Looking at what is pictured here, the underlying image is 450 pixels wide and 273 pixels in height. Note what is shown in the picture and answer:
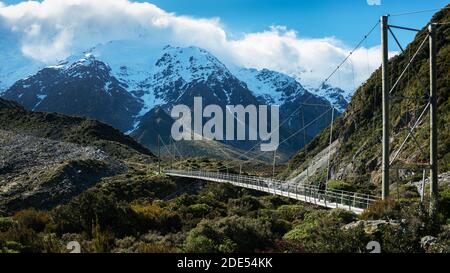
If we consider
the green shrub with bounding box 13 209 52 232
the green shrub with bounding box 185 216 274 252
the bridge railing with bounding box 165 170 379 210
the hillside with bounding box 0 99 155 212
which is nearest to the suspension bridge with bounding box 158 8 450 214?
the bridge railing with bounding box 165 170 379 210

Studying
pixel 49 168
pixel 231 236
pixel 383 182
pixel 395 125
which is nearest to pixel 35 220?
pixel 231 236

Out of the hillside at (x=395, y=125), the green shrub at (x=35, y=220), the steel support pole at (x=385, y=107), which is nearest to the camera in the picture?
the green shrub at (x=35, y=220)

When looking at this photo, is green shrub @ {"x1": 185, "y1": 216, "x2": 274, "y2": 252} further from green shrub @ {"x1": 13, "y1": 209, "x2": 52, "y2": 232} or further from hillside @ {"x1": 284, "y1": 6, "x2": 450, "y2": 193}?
hillside @ {"x1": 284, "y1": 6, "x2": 450, "y2": 193}

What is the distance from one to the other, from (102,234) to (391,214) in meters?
8.18

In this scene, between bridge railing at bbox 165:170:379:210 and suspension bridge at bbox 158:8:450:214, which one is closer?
suspension bridge at bbox 158:8:450:214

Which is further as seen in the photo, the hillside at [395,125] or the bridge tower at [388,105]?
the hillside at [395,125]

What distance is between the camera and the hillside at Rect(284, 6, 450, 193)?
39.7 meters

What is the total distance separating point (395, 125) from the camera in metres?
48.5

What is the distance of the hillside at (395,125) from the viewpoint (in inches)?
1564

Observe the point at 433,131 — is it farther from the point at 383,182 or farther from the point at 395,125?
the point at 395,125

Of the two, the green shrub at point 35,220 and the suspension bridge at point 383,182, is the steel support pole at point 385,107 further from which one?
the green shrub at point 35,220

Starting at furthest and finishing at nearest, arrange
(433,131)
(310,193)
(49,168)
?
(49,168) → (310,193) → (433,131)

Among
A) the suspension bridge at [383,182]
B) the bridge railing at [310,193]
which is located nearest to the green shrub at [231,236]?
the suspension bridge at [383,182]
